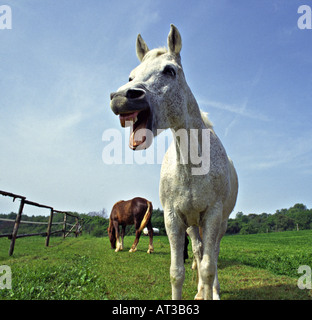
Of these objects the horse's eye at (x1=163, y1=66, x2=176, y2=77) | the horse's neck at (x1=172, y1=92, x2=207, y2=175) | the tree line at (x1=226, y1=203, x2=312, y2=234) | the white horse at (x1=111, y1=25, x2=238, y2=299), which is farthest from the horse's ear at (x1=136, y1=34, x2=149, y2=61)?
the tree line at (x1=226, y1=203, x2=312, y2=234)

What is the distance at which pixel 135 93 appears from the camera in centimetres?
183

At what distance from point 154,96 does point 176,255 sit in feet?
5.61

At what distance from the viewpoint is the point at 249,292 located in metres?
3.75

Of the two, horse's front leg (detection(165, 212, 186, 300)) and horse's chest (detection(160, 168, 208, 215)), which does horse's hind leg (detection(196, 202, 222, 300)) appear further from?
horse's front leg (detection(165, 212, 186, 300))

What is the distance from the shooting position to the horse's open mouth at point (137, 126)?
185 cm

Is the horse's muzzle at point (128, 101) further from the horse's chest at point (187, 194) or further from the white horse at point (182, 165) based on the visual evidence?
the horse's chest at point (187, 194)

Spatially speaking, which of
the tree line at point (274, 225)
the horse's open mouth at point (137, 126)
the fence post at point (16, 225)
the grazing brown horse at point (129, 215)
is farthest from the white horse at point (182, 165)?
the tree line at point (274, 225)

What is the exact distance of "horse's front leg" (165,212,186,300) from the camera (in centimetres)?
251

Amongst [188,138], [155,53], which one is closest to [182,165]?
[188,138]

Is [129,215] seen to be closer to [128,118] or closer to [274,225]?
[128,118]

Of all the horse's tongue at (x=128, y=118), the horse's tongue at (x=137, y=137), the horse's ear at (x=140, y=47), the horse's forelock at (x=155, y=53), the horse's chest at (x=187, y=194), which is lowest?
the horse's chest at (x=187, y=194)
